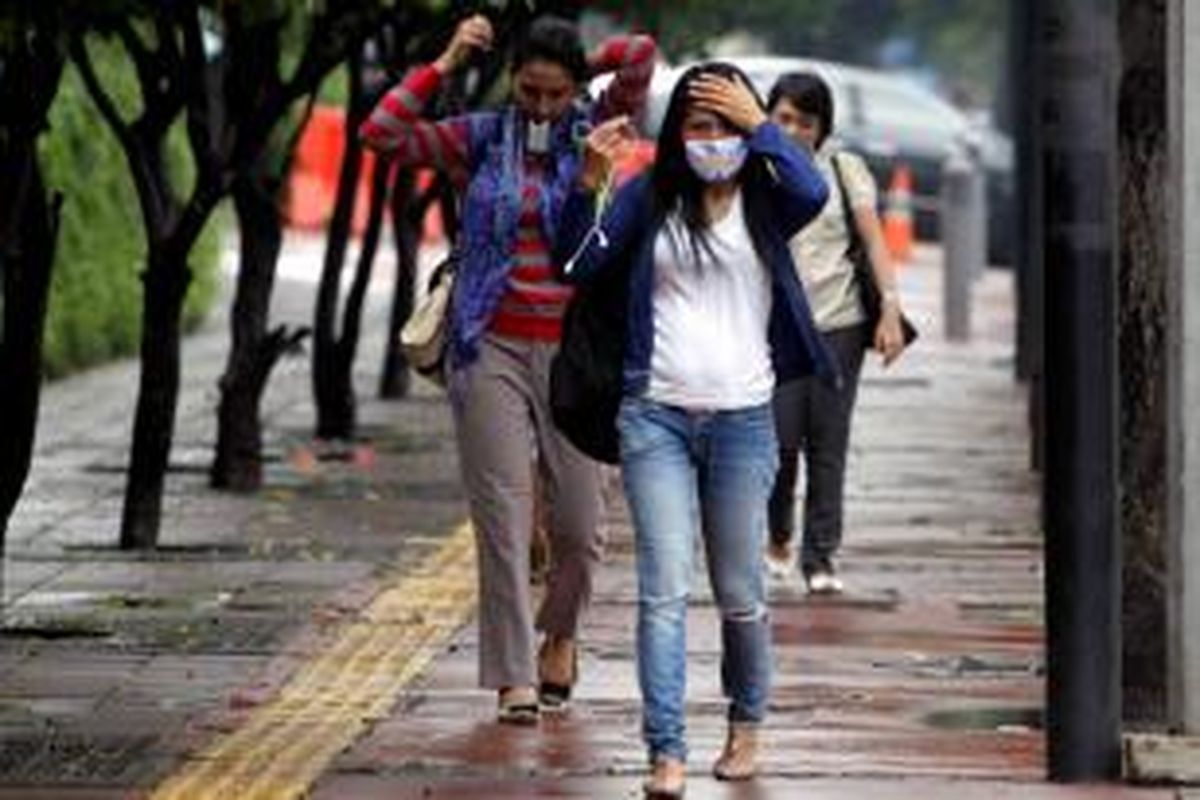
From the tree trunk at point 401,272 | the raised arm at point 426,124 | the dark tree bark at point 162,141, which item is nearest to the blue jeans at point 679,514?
the raised arm at point 426,124

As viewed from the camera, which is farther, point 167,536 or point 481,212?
point 167,536

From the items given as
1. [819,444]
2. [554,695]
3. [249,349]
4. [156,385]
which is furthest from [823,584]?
[249,349]

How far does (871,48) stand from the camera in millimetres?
61938

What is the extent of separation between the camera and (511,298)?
11.6m

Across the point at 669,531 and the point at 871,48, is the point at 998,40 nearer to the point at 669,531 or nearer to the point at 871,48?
the point at 871,48

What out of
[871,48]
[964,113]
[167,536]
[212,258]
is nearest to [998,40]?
[871,48]

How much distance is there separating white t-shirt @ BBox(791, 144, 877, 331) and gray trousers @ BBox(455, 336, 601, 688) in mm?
3018

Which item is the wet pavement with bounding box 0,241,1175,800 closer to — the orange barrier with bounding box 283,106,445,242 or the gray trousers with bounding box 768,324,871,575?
the gray trousers with bounding box 768,324,871,575

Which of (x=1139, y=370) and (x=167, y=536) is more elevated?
(x=1139, y=370)

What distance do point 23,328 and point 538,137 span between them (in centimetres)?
215

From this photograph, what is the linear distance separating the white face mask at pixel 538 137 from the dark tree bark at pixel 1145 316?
1.67m

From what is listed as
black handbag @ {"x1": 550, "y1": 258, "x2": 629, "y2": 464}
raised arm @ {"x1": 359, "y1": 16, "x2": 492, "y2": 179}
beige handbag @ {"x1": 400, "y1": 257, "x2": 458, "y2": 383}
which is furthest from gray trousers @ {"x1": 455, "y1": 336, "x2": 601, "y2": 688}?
black handbag @ {"x1": 550, "y1": 258, "x2": 629, "y2": 464}

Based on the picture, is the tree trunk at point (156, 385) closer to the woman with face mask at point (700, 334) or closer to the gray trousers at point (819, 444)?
the gray trousers at point (819, 444)

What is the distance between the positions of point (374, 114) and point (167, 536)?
5.13m
